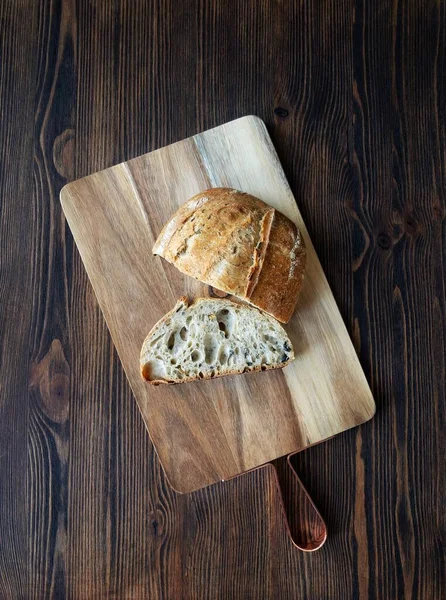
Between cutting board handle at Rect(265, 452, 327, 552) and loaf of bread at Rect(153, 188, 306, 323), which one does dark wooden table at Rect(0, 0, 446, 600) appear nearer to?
cutting board handle at Rect(265, 452, 327, 552)

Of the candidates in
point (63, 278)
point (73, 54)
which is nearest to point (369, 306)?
point (63, 278)

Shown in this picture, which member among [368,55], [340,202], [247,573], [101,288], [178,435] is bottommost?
[247,573]

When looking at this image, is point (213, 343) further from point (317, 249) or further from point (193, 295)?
point (317, 249)

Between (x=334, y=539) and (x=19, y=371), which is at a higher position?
(x=19, y=371)

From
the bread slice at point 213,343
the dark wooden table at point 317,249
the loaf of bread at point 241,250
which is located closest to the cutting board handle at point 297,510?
the dark wooden table at point 317,249

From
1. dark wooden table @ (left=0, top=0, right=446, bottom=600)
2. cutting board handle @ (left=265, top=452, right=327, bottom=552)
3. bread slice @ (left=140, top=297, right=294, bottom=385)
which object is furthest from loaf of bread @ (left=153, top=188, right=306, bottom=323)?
cutting board handle @ (left=265, top=452, right=327, bottom=552)

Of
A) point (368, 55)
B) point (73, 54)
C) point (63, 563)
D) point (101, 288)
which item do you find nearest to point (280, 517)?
point (63, 563)

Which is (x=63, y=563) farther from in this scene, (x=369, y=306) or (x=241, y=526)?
(x=369, y=306)
